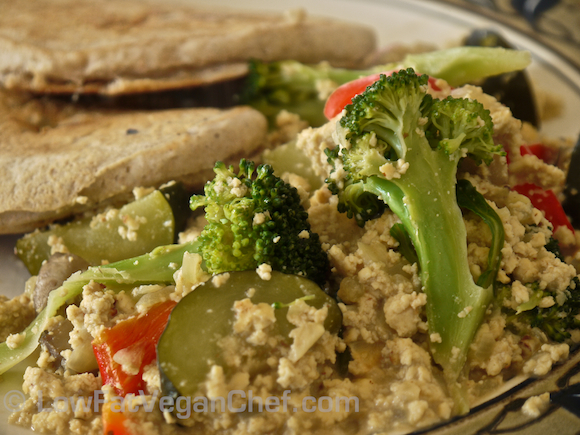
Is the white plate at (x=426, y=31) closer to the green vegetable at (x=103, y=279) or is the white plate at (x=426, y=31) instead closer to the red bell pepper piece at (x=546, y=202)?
the green vegetable at (x=103, y=279)

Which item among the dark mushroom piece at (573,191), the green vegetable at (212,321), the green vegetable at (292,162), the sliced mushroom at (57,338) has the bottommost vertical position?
Result: the sliced mushroom at (57,338)

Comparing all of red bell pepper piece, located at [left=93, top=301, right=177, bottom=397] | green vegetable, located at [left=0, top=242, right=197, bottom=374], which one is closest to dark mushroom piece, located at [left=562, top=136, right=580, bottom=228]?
green vegetable, located at [left=0, top=242, right=197, bottom=374]

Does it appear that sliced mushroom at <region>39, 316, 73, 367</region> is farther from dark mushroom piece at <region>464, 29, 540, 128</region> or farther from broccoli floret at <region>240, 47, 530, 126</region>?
dark mushroom piece at <region>464, 29, 540, 128</region>

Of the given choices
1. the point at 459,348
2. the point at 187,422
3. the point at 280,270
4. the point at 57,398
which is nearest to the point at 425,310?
the point at 459,348

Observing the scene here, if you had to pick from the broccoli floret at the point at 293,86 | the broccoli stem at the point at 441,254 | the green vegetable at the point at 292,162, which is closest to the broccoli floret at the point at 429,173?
the broccoli stem at the point at 441,254

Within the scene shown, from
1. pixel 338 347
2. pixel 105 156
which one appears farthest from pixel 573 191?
pixel 105 156

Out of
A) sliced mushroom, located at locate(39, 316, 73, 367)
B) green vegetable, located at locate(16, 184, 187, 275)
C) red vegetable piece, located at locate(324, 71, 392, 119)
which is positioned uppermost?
red vegetable piece, located at locate(324, 71, 392, 119)
